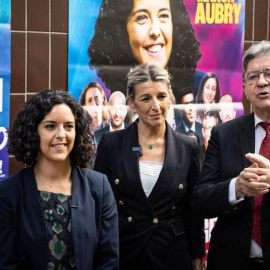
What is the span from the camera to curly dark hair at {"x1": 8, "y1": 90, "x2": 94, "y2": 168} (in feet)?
8.82

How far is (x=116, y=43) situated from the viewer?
13.9 feet

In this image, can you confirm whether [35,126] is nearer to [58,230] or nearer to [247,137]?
[58,230]

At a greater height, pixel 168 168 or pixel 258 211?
pixel 168 168

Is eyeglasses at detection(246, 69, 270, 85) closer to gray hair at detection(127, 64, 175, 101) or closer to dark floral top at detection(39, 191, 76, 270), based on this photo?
gray hair at detection(127, 64, 175, 101)

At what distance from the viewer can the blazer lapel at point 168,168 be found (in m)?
3.22

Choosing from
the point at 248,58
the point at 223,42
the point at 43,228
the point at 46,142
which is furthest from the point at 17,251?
the point at 223,42

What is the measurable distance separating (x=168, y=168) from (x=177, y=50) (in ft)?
4.94

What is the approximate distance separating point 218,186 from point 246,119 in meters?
0.39

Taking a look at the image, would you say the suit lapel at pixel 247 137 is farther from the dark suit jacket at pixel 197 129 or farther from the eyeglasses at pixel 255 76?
the dark suit jacket at pixel 197 129

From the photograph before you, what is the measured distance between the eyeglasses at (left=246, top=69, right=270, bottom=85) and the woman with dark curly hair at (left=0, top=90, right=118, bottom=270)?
2.61ft

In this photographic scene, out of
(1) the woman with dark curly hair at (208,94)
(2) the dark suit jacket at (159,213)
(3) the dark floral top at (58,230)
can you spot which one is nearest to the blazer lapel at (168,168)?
(2) the dark suit jacket at (159,213)

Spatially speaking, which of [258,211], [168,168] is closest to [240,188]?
[258,211]

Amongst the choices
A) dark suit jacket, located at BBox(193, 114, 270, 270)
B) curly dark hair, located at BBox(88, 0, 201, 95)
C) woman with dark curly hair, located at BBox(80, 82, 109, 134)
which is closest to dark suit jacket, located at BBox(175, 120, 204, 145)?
curly dark hair, located at BBox(88, 0, 201, 95)

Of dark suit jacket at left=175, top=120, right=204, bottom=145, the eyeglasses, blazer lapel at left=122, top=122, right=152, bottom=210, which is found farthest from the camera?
dark suit jacket at left=175, top=120, right=204, bottom=145
